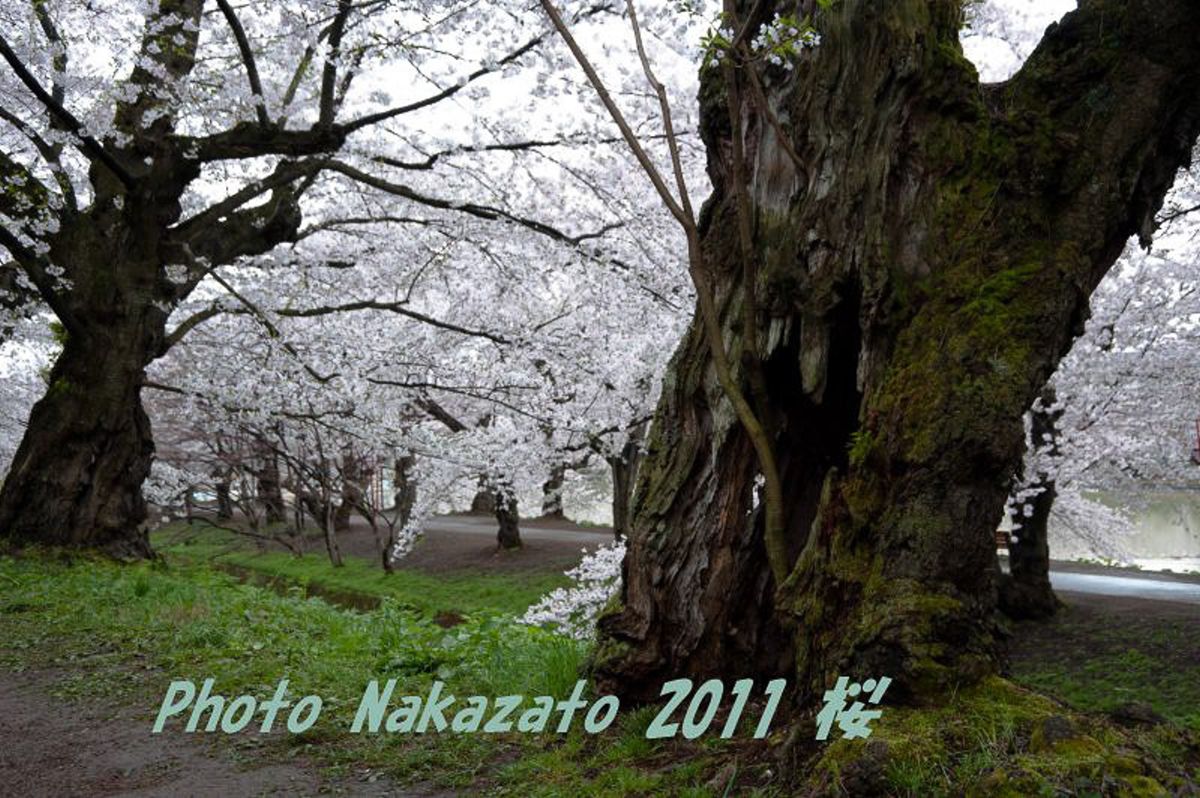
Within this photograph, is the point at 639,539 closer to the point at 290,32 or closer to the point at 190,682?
the point at 190,682

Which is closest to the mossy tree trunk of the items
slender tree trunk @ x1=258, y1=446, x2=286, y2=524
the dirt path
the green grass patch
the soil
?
the dirt path

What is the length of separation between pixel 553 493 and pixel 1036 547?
15.0 meters

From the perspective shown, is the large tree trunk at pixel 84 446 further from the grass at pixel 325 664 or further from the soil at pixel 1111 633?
the soil at pixel 1111 633

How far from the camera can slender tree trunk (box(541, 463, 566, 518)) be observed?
86.9ft

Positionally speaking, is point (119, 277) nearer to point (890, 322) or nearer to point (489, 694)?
point (489, 694)

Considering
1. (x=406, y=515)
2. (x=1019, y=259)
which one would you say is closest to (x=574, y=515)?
(x=406, y=515)

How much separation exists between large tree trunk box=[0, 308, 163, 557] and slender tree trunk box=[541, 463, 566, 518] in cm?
1417

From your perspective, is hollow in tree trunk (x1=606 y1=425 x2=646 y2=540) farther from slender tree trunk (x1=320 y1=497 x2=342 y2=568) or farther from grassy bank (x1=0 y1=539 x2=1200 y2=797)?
grassy bank (x1=0 y1=539 x2=1200 y2=797)

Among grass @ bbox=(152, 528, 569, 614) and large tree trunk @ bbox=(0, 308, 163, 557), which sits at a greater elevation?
large tree trunk @ bbox=(0, 308, 163, 557)

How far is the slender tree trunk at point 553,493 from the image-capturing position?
2648cm

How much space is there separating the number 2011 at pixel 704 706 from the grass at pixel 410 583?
11248 mm

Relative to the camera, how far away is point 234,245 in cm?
1114

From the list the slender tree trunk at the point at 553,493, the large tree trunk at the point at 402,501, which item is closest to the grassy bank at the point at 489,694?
the large tree trunk at the point at 402,501

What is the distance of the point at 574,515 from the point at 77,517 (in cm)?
3187
